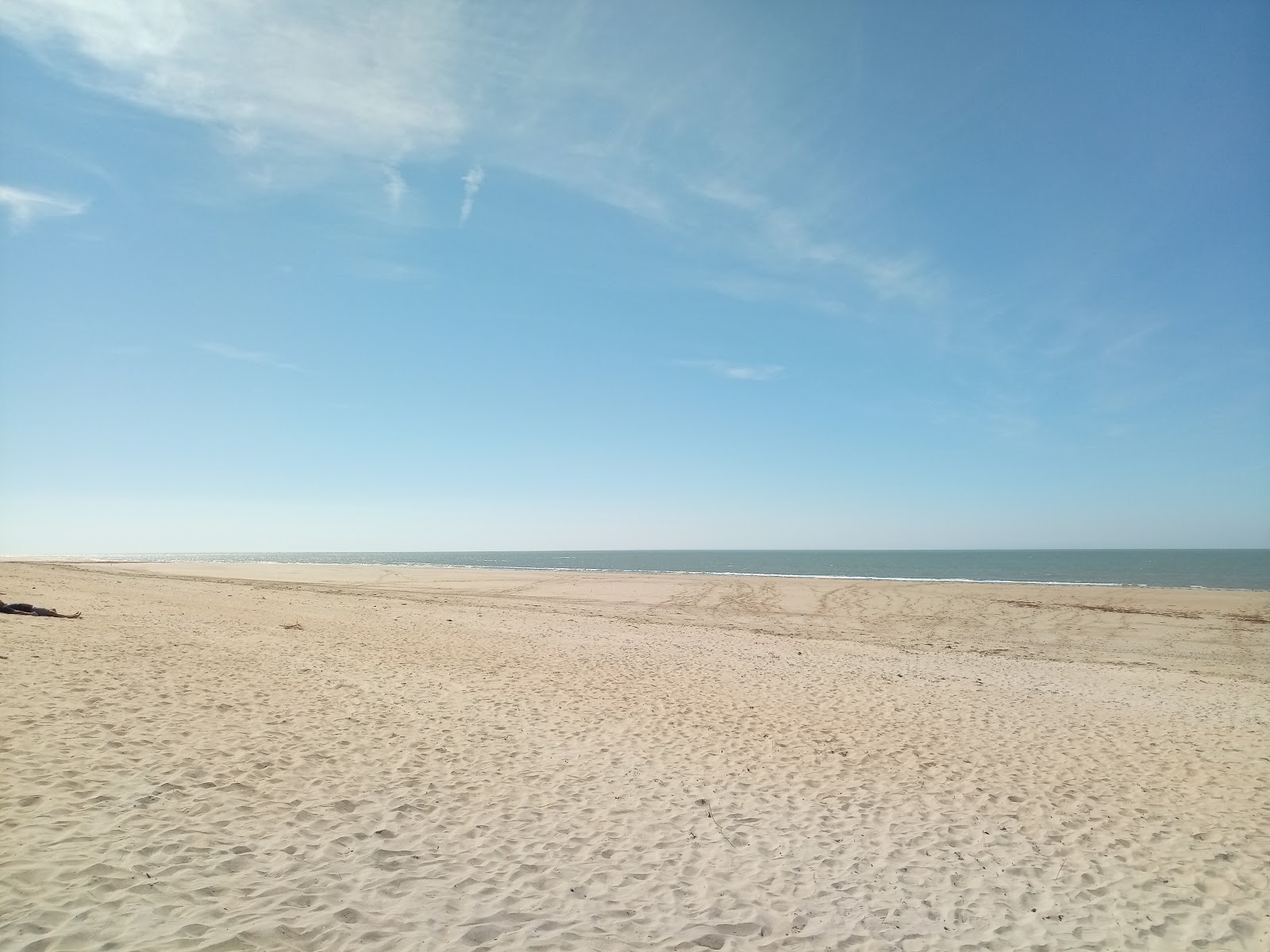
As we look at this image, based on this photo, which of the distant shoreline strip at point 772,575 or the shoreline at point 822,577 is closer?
the shoreline at point 822,577

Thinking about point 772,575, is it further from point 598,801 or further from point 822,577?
point 598,801

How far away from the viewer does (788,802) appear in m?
7.73

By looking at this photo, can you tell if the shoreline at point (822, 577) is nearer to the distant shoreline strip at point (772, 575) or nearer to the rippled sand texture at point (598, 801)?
the distant shoreline strip at point (772, 575)

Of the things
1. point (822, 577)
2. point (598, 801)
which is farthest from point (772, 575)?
point (598, 801)

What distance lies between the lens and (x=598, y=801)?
7.45m

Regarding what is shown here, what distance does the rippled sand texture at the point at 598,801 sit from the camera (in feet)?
16.7

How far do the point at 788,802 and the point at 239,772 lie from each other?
6.36 meters

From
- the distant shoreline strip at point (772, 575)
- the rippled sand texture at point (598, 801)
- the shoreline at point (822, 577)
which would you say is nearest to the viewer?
the rippled sand texture at point (598, 801)

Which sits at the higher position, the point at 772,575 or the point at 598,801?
the point at 598,801

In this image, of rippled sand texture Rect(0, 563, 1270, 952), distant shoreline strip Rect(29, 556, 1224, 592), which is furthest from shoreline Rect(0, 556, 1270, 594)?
rippled sand texture Rect(0, 563, 1270, 952)

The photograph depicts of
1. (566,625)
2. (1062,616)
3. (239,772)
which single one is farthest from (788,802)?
(1062,616)

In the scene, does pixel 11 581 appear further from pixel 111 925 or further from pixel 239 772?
pixel 111 925

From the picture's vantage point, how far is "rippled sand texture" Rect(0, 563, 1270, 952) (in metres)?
5.10

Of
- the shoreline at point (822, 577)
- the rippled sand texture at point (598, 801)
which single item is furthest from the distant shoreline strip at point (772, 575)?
the rippled sand texture at point (598, 801)
